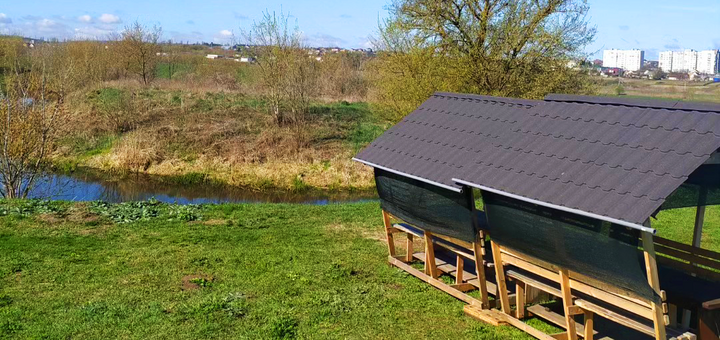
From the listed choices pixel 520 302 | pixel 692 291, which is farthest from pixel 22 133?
pixel 692 291

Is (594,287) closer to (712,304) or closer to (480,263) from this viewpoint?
(712,304)

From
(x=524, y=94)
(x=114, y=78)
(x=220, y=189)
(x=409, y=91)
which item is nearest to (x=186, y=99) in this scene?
(x=114, y=78)

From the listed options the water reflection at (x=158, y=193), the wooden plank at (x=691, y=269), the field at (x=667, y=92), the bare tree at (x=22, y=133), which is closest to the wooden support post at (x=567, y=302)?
the wooden plank at (x=691, y=269)

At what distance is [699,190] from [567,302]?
2.39 meters

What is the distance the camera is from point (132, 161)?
2344 centimetres

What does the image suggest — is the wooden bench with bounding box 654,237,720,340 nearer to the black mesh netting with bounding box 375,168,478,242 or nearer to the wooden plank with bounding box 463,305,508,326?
the wooden plank with bounding box 463,305,508,326

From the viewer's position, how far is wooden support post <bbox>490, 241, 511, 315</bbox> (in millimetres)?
7074

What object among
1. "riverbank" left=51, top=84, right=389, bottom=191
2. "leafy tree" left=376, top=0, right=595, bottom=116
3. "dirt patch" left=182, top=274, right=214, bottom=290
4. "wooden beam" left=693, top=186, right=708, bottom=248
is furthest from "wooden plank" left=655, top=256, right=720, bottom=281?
"riverbank" left=51, top=84, right=389, bottom=191

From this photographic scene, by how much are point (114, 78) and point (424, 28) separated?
29017mm

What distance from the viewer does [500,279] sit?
7137 millimetres

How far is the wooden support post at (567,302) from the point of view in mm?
6242

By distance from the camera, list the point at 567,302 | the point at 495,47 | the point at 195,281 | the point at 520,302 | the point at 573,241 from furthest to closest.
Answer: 1. the point at 495,47
2. the point at 195,281
3. the point at 520,302
4. the point at 567,302
5. the point at 573,241

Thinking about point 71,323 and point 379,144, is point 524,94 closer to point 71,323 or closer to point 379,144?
point 379,144

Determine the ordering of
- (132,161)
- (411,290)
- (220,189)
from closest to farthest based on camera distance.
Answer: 1. (411,290)
2. (220,189)
3. (132,161)
